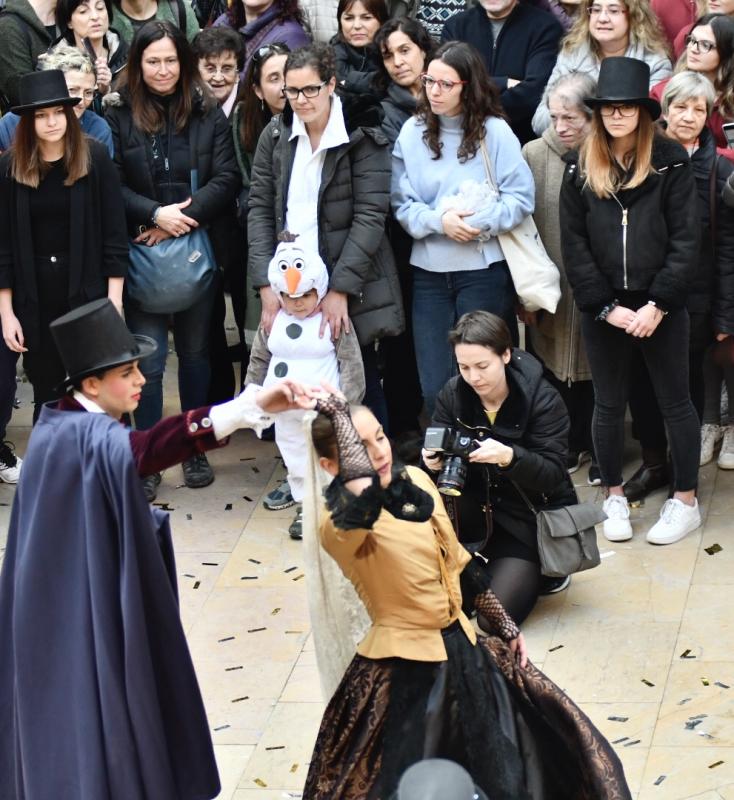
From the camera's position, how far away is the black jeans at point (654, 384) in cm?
679

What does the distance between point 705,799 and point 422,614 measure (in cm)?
125

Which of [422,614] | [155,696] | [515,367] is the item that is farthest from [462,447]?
[155,696]

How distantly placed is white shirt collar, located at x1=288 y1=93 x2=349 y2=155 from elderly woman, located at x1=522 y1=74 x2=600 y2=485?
0.92 meters

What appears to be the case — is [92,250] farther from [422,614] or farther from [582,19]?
[422,614]

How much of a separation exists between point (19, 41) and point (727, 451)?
4.16 meters

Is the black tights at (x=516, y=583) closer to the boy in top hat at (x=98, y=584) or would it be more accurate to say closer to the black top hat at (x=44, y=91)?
the boy in top hat at (x=98, y=584)

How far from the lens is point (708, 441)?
7.65 metres

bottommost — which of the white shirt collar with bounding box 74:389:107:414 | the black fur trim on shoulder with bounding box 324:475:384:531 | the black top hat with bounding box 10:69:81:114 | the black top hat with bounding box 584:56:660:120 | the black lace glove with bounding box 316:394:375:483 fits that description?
the black fur trim on shoulder with bounding box 324:475:384:531

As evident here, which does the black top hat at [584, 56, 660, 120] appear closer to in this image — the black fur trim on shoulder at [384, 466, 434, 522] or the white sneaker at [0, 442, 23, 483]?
the black fur trim on shoulder at [384, 466, 434, 522]

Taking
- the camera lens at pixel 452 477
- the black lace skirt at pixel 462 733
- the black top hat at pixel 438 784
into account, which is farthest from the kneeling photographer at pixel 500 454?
the black top hat at pixel 438 784

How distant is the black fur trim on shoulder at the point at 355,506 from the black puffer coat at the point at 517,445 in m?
1.73

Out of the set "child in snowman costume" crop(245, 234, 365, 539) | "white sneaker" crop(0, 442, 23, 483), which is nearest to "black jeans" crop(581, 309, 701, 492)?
"child in snowman costume" crop(245, 234, 365, 539)

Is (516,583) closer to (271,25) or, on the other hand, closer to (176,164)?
(176,164)

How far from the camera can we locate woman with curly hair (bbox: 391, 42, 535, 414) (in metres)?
7.00
